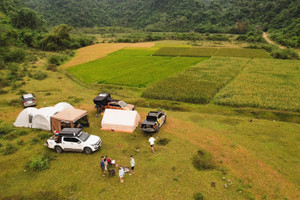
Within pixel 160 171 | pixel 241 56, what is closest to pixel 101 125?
pixel 160 171

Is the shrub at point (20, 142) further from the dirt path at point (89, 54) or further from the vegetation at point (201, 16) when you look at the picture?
the vegetation at point (201, 16)

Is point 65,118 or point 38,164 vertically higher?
point 65,118

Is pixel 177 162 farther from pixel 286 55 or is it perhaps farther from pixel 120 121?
pixel 286 55

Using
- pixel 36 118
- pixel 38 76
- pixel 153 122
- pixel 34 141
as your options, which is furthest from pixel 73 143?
pixel 38 76

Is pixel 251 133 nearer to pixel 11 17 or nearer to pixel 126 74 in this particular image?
pixel 126 74

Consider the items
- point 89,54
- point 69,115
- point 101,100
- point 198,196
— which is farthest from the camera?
point 89,54
